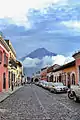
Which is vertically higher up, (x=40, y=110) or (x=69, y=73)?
(x=69, y=73)

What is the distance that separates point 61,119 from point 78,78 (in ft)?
90.6

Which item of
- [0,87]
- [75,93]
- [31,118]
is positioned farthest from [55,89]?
[31,118]

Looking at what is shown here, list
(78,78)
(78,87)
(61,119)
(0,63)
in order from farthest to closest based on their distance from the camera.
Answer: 1. (78,78)
2. (0,63)
3. (78,87)
4. (61,119)

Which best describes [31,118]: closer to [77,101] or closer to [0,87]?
[77,101]

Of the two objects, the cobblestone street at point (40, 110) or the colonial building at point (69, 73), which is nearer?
the cobblestone street at point (40, 110)

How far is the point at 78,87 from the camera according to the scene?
2030 centimetres

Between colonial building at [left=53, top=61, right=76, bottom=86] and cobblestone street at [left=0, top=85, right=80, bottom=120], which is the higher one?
colonial building at [left=53, top=61, right=76, bottom=86]

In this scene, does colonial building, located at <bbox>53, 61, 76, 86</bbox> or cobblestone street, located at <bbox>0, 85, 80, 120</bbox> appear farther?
colonial building, located at <bbox>53, 61, 76, 86</bbox>

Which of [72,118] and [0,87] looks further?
[0,87]

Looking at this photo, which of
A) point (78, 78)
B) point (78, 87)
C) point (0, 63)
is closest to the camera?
point (78, 87)

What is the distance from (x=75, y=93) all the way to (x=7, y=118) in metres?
9.79

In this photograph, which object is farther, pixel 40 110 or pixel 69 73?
pixel 69 73

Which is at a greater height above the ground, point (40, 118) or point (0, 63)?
point (0, 63)

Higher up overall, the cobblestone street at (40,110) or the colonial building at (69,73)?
the colonial building at (69,73)
